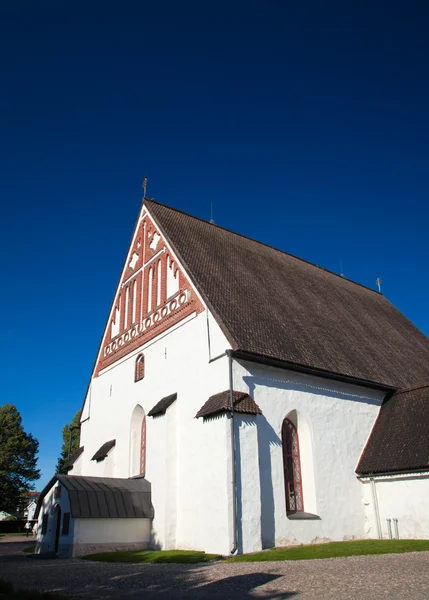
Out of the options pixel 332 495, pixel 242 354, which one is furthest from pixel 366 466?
pixel 242 354

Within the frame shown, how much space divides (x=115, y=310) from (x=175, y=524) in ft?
39.0

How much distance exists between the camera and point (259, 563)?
12.5 metres

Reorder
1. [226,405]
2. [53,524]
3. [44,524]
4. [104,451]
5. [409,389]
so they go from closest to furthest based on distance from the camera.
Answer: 1. [226,405]
2. [53,524]
3. [44,524]
4. [409,389]
5. [104,451]

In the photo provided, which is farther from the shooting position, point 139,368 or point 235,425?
point 139,368

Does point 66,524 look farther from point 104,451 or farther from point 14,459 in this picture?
point 14,459

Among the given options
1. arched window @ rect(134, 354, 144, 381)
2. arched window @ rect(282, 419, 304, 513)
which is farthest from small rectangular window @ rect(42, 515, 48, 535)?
arched window @ rect(282, 419, 304, 513)

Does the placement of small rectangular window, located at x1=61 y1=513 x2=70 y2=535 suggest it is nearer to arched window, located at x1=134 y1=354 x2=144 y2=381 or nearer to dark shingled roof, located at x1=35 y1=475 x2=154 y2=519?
dark shingled roof, located at x1=35 y1=475 x2=154 y2=519

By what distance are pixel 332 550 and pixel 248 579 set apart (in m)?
5.00

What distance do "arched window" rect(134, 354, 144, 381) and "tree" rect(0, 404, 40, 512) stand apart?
32.0 metres

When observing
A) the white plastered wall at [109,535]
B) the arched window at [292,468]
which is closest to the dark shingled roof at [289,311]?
the arched window at [292,468]

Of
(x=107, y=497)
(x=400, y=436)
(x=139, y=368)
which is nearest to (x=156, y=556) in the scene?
(x=107, y=497)

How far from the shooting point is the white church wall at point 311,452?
15703 mm

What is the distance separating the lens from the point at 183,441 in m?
17.7

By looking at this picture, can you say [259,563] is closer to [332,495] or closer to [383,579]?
[383,579]
